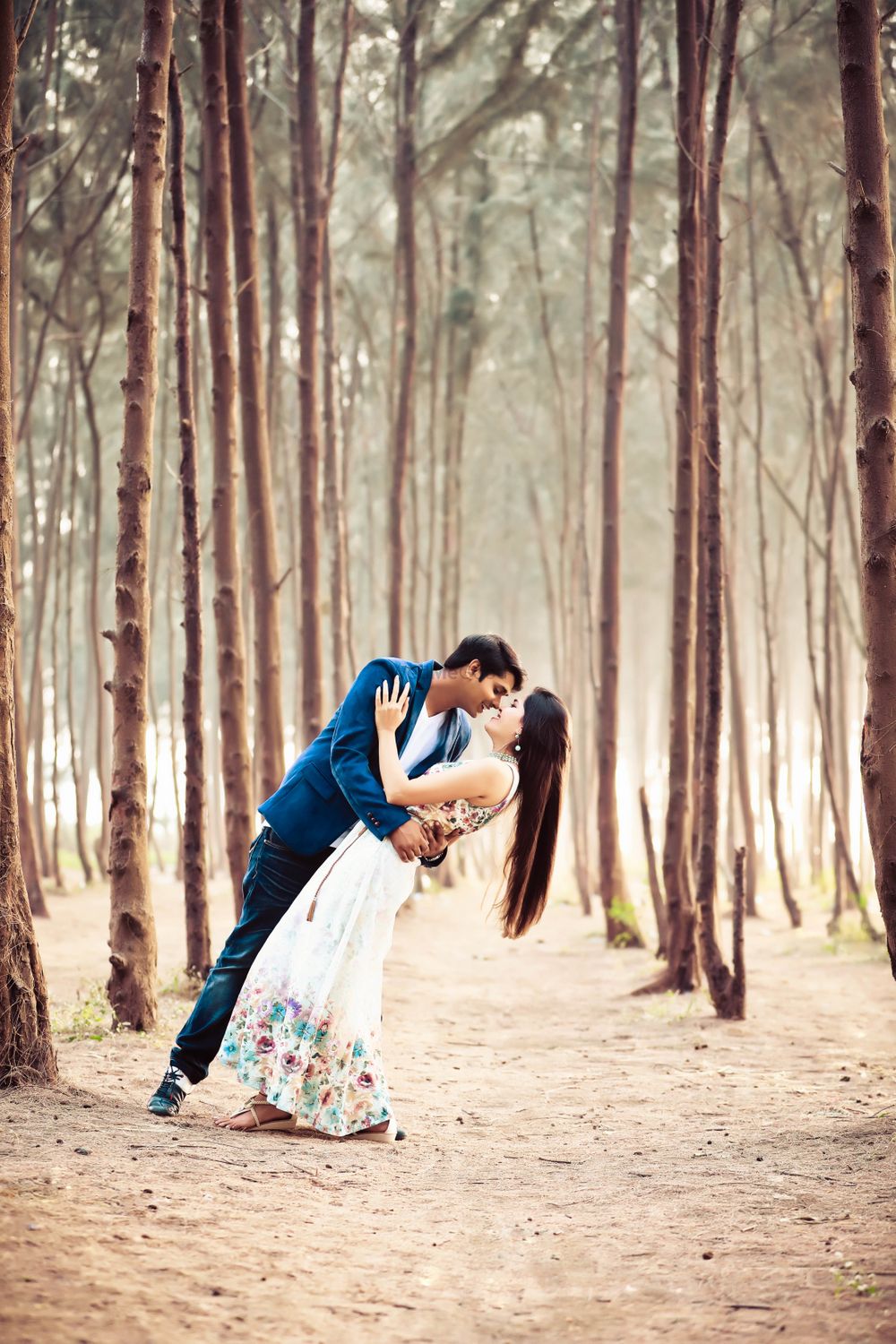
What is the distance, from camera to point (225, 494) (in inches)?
288

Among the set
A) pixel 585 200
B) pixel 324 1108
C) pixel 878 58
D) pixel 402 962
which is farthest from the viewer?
pixel 585 200

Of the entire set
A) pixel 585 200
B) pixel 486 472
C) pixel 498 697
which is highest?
pixel 585 200

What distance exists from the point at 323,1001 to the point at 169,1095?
63 cm

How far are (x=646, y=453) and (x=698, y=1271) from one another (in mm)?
19340

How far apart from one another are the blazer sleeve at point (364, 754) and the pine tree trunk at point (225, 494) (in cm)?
308

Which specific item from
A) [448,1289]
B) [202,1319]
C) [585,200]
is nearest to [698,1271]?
[448,1289]

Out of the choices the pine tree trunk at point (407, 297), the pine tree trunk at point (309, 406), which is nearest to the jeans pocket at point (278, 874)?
the pine tree trunk at point (309, 406)

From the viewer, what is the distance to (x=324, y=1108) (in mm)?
3891

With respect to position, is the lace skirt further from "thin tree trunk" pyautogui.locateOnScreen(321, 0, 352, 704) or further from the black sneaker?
"thin tree trunk" pyautogui.locateOnScreen(321, 0, 352, 704)

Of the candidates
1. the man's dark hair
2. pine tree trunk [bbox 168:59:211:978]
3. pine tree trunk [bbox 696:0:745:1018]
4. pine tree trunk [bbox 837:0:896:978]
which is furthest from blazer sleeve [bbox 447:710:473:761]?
pine tree trunk [bbox 696:0:745:1018]

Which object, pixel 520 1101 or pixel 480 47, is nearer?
pixel 520 1101

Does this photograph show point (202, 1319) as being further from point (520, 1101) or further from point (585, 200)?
point (585, 200)

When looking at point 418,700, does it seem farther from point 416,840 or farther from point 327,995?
point 327,995

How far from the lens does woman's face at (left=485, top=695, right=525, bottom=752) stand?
3.94 metres
